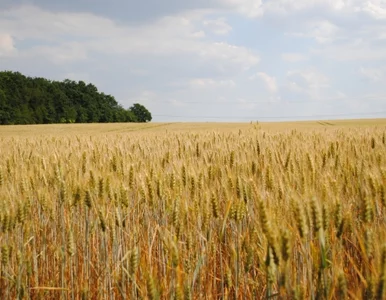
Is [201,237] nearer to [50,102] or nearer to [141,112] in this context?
[50,102]

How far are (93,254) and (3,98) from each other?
1864 inches

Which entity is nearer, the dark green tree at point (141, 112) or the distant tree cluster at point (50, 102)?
the distant tree cluster at point (50, 102)

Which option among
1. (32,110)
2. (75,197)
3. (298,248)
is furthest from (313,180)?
(32,110)

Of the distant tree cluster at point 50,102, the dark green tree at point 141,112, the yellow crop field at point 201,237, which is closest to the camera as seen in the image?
the yellow crop field at point 201,237

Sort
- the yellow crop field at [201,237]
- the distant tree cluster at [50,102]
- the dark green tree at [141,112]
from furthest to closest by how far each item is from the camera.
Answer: the dark green tree at [141,112]
the distant tree cluster at [50,102]
the yellow crop field at [201,237]

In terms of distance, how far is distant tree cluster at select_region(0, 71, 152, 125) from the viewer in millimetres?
45541

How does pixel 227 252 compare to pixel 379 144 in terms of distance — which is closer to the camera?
pixel 227 252

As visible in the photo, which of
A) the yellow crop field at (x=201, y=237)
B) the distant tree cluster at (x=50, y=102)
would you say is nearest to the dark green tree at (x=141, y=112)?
the distant tree cluster at (x=50, y=102)

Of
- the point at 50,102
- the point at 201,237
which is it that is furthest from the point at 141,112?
the point at 201,237

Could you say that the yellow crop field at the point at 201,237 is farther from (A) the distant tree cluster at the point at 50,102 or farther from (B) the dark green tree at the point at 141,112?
(B) the dark green tree at the point at 141,112

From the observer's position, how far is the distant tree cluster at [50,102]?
149 ft

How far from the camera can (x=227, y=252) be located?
69.6 inches

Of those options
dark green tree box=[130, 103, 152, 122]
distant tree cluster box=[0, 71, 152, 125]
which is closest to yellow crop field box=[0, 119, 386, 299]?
distant tree cluster box=[0, 71, 152, 125]

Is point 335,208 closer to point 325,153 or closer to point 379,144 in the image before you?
point 325,153
